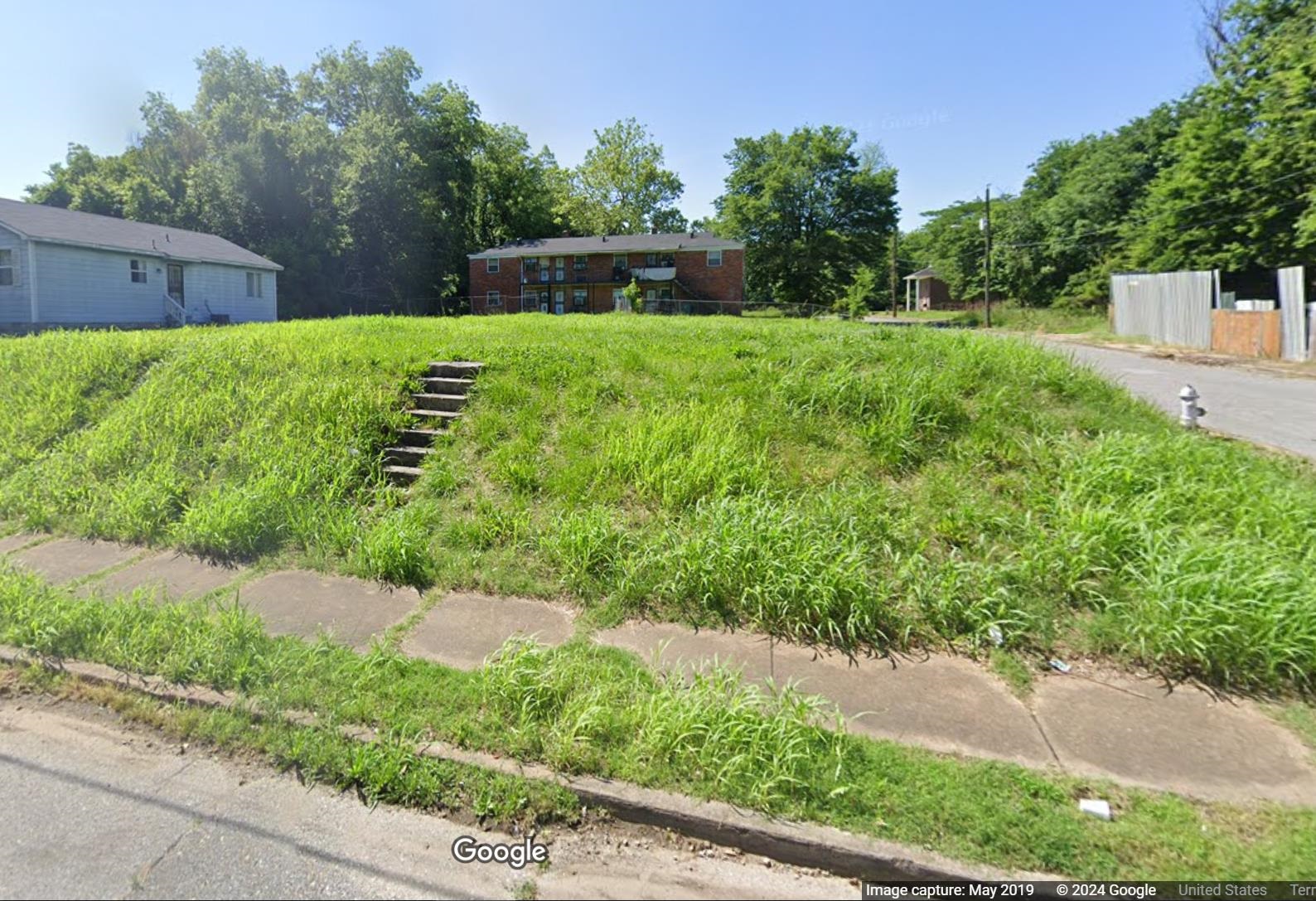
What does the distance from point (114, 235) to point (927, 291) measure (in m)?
59.2

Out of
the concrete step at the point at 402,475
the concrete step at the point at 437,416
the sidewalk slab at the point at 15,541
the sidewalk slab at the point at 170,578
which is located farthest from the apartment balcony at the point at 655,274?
the sidewalk slab at the point at 170,578

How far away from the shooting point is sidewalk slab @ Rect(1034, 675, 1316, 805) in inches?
103

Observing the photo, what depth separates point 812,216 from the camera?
1900 inches

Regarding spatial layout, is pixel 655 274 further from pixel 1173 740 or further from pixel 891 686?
pixel 1173 740

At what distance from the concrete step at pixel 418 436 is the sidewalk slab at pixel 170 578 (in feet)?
6.76

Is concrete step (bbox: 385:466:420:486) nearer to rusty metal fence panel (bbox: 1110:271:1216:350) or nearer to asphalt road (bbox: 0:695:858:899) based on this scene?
asphalt road (bbox: 0:695:858:899)

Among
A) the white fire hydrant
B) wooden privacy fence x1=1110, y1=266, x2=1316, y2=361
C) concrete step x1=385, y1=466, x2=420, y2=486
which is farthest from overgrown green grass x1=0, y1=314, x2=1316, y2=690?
wooden privacy fence x1=1110, y1=266, x2=1316, y2=361

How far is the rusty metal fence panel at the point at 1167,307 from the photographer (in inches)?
762

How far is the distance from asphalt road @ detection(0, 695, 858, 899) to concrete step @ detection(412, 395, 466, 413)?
4.47m

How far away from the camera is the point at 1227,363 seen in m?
16.1

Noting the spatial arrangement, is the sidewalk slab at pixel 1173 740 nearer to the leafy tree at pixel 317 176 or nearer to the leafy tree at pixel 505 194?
the leafy tree at pixel 317 176

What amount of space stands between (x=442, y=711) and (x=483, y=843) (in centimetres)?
73

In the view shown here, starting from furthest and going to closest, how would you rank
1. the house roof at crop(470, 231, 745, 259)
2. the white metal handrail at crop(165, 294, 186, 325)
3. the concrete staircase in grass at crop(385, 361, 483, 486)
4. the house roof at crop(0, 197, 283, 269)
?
1. the house roof at crop(470, 231, 745, 259)
2. the white metal handrail at crop(165, 294, 186, 325)
3. the house roof at crop(0, 197, 283, 269)
4. the concrete staircase in grass at crop(385, 361, 483, 486)

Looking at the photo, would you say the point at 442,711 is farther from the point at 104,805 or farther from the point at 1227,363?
the point at 1227,363
